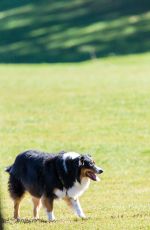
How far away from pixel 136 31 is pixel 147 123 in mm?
28291

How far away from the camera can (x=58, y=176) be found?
11875 millimetres

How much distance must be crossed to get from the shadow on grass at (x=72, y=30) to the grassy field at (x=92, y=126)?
367cm

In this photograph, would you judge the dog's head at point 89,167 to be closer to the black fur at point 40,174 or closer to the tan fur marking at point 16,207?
the black fur at point 40,174

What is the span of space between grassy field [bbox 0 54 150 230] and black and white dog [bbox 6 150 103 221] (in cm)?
36

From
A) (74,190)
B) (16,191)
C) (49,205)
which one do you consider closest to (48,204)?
(49,205)

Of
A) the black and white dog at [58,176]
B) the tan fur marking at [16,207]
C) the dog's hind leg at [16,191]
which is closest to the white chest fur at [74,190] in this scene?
the black and white dog at [58,176]

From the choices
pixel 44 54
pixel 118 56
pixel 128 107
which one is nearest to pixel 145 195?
pixel 128 107

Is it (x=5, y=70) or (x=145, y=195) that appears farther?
(x=5, y=70)

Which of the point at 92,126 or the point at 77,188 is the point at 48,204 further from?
the point at 92,126

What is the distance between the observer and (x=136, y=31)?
185ft

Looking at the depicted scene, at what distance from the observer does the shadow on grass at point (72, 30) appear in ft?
176

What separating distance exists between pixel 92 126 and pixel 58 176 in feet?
53.3

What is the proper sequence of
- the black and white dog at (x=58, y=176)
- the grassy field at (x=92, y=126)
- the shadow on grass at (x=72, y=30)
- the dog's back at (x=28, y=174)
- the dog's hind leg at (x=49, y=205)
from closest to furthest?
the black and white dog at (x=58, y=176) → the dog's hind leg at (x=49, y=205) → the dog's back at (x=28, y=174) → the grassy field at (x=92, y=126) → the shadow on grass at (x=72, y=30)

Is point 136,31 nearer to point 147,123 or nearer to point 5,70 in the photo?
point 5,70
